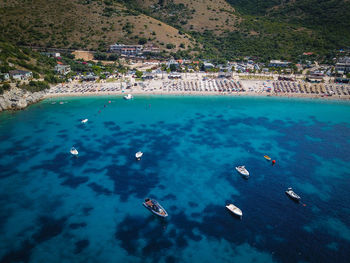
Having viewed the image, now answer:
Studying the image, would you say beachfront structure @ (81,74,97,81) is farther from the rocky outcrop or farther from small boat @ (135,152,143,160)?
small boat @ (135,152,143,160)

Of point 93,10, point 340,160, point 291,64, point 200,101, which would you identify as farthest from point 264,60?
point 93,10

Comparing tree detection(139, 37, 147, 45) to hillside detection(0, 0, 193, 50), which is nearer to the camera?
hillside detection(0, 0, 193, 50)

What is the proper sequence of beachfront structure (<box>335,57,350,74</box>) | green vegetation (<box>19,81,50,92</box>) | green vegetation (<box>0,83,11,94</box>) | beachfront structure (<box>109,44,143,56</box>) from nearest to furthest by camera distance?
1. green vegetation (<box>0,83,11,94</box>)
2. green vegetation (<box>19,81,50,92</box>)
3. beachfront structure (<box>335,57,350,74</box>)
4. beachfront structure (<box>109,44,143,56</box>)

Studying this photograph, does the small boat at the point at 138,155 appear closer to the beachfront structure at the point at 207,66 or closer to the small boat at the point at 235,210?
the small boat at the point at 235,210

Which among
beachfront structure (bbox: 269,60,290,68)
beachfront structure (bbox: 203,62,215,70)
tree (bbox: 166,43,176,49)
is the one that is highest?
tree (bbox: 166,43,176,49)

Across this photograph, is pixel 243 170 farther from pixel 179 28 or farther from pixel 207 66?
pixel 179 28

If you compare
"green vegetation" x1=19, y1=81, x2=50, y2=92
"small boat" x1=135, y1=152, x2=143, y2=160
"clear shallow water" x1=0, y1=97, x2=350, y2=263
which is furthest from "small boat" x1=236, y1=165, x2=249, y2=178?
"green vegetation" x1=19, y1=81, x2=50, y2=92

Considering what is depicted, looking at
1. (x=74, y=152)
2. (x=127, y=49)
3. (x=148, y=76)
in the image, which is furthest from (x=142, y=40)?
(x=74, y=152)
